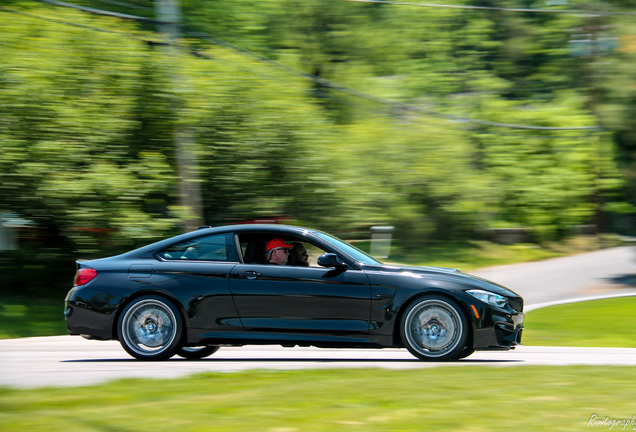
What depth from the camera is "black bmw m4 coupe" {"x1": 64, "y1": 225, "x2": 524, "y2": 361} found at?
7.76 meters

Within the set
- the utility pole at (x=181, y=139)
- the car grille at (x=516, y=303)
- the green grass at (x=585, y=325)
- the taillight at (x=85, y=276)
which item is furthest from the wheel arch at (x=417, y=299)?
the utility pole at (x=181, y=139)

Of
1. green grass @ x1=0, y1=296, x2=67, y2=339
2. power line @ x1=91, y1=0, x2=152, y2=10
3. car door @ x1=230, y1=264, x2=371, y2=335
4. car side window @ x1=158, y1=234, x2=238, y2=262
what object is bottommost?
green grass @ x1=0, y1=296, x2=67, y2=339

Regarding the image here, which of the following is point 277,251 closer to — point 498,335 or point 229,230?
point 229,230

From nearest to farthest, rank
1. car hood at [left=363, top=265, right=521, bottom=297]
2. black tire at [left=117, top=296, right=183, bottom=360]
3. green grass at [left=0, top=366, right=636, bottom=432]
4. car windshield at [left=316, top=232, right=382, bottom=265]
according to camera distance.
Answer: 1. green grass at [left=0, top=366, right=636, bottom=432]
2. car hood at [left=363, top=265, right=521, bottom=297]
3. black tire at [left=117, top=296, right=183, bottom=360]
4. car windshield at [left=316, top=232, right=382, bottom=265]

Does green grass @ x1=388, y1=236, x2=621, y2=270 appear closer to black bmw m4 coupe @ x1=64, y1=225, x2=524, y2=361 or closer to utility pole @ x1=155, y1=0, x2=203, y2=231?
utility pole @ x1=155, y1=0, x2=203, y2=231

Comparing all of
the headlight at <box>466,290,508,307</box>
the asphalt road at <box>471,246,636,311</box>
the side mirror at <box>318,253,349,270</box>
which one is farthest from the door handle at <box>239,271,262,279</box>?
the asphalt road at <box>471,246,636,311</box>

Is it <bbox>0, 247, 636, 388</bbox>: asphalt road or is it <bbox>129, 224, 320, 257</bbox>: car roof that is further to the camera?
<bbox>129, 224, 320, 257</bbox>: car roof

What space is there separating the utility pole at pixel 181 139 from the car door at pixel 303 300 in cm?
680

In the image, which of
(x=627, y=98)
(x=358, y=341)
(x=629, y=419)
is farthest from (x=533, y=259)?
(x=629, y=419)

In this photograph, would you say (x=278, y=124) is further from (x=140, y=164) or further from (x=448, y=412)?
(x=448, y=412)

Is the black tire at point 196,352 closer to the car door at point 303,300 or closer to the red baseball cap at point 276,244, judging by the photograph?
the car door at point 303,300

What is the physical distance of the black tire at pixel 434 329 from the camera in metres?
7.76

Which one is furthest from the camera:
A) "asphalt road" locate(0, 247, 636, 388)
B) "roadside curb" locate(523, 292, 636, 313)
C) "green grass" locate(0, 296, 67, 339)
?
"roadside curb" locate(523, 292, 636, 313)

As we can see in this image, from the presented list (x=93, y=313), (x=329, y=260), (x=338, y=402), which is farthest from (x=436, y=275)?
(x=93, y=313)
